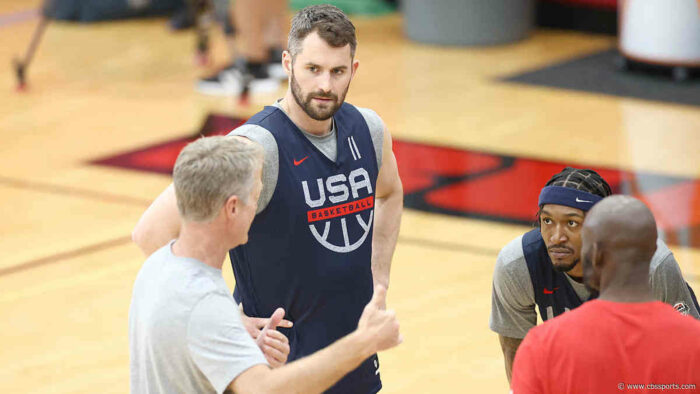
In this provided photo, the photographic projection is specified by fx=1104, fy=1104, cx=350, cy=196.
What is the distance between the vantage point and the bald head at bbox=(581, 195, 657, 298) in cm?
238

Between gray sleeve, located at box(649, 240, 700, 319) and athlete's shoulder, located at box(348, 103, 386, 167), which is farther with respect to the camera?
athlete's shoulder, located at box(348, 103, 386, 167)

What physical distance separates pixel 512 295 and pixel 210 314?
130cm

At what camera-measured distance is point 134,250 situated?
21.0 ft

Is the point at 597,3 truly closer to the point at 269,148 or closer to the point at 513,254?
the point at 513,254

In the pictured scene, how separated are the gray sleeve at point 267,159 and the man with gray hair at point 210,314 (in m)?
0.57

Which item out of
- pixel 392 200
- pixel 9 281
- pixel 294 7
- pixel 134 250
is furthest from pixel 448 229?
pixel 294 7

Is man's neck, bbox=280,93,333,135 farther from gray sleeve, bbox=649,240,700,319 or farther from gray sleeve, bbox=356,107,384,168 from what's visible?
gray sleeve, bbox=649,240,700,319

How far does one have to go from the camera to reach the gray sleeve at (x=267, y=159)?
3188 millimetres

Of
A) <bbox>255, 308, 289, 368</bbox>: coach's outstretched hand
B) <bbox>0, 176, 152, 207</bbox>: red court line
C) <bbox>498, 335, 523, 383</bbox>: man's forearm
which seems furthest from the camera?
<bbox>0, 176, 152, 207</bbox>: red court line

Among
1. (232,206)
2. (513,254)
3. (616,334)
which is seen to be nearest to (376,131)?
(513,254)

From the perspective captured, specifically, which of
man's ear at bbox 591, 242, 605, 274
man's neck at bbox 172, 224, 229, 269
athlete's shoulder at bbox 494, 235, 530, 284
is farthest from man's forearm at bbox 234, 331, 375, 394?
athlete's shoulder at bbox 494, 235, 530, 284

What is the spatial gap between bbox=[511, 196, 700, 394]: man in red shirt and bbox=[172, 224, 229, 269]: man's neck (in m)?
0.73

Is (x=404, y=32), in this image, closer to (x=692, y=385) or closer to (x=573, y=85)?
(x=573, y=85)

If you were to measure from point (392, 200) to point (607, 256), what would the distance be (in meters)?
1.38
